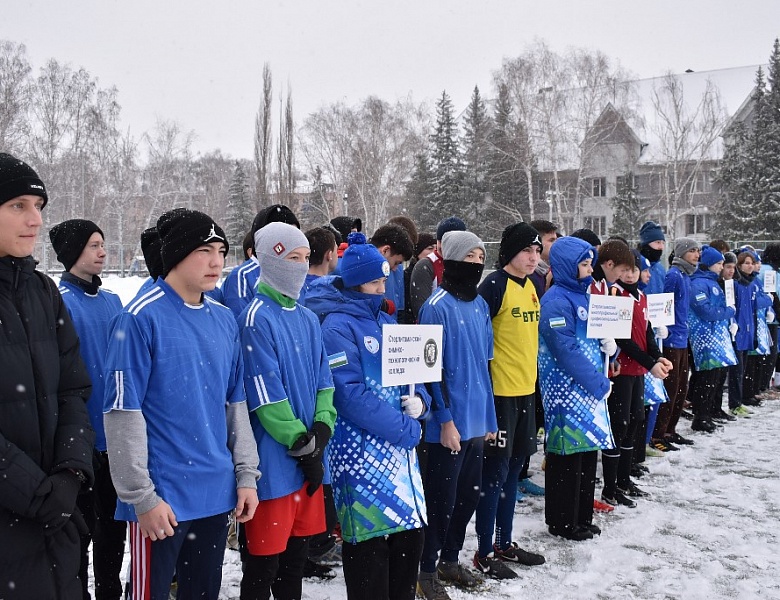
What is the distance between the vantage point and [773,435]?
8.42 metres

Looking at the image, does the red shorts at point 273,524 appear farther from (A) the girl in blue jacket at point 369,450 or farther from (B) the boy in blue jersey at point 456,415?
(B) the boy in blue jersey at point 456,415

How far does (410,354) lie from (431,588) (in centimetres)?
155

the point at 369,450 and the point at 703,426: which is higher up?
the point at 369,450

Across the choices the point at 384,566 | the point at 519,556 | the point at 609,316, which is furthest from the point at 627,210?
the point at 384,566

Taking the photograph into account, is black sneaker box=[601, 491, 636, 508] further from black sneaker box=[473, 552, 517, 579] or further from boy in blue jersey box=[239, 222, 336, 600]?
boy in blue jersey box=[239, 222, 336, 600]

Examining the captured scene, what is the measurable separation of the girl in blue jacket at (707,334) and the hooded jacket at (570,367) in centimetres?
435

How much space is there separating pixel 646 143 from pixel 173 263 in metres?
39.7

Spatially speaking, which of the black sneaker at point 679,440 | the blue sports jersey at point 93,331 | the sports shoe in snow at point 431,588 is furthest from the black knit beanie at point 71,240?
the black sneaker at point 679,440

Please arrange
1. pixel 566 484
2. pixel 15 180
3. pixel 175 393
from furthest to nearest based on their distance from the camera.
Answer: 1. pixel 566 484
2. pixel 175 393
3. pixel 15 180

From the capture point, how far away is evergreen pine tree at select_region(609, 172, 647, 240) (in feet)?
128

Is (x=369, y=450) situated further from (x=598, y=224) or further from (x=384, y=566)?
(x=598, y=224)

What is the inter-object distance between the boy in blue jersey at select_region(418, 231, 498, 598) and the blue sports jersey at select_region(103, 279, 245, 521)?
1.57 m

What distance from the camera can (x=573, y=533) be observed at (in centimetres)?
506

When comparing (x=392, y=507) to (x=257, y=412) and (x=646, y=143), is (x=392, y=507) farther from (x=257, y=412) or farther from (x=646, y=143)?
(x=646, y=143)
